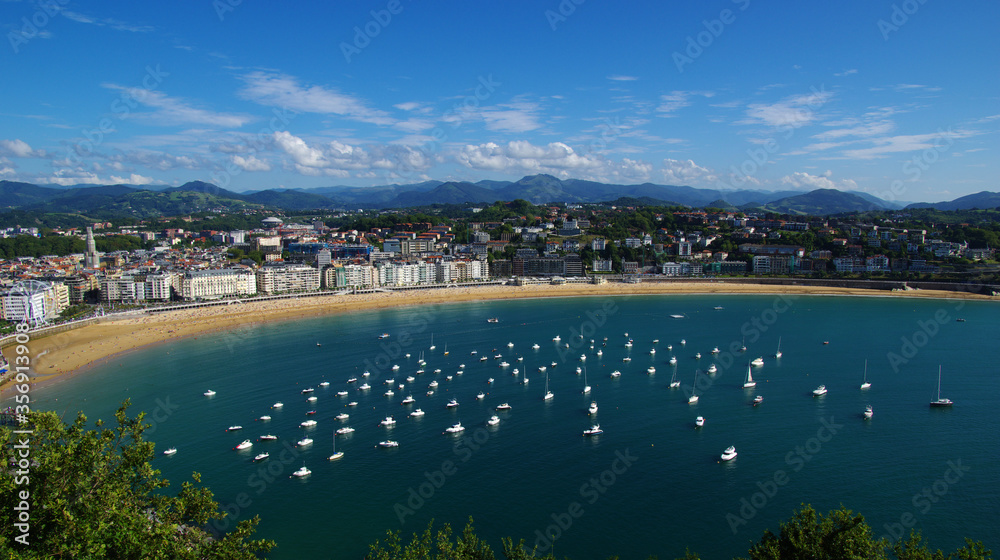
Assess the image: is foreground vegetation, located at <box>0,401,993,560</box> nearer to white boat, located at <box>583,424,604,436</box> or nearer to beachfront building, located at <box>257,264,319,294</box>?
white boat, located at <box>583,424,604,436</box>

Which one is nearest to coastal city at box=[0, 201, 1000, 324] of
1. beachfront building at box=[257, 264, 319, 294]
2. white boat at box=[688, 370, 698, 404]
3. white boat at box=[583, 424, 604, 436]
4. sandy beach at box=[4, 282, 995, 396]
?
beachfront building at box=[257, 264, 319, 294]

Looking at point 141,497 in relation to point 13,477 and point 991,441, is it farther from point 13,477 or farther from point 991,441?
point 991,441

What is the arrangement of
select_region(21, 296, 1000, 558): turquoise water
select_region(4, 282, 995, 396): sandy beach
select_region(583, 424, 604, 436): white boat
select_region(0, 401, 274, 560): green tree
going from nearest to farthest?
select_region(0, 401, 274, 560): green tree, select_region(21, 296, 1000, 558): turquoise water, select_region(583, 424, 604, 436): white boat, select_region(4, 282, 995, 396): sandy beach

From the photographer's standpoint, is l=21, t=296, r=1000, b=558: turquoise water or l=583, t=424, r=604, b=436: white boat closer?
l=21, t=296, r=1000, b=558: turquoise water

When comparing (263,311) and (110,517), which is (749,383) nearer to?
(110,517)

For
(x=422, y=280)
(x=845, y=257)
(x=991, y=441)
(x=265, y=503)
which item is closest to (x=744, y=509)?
(x=991, y=441)

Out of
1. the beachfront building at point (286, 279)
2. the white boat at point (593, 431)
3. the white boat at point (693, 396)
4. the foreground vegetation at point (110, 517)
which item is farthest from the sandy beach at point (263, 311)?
the white boat at point (693, 396)
